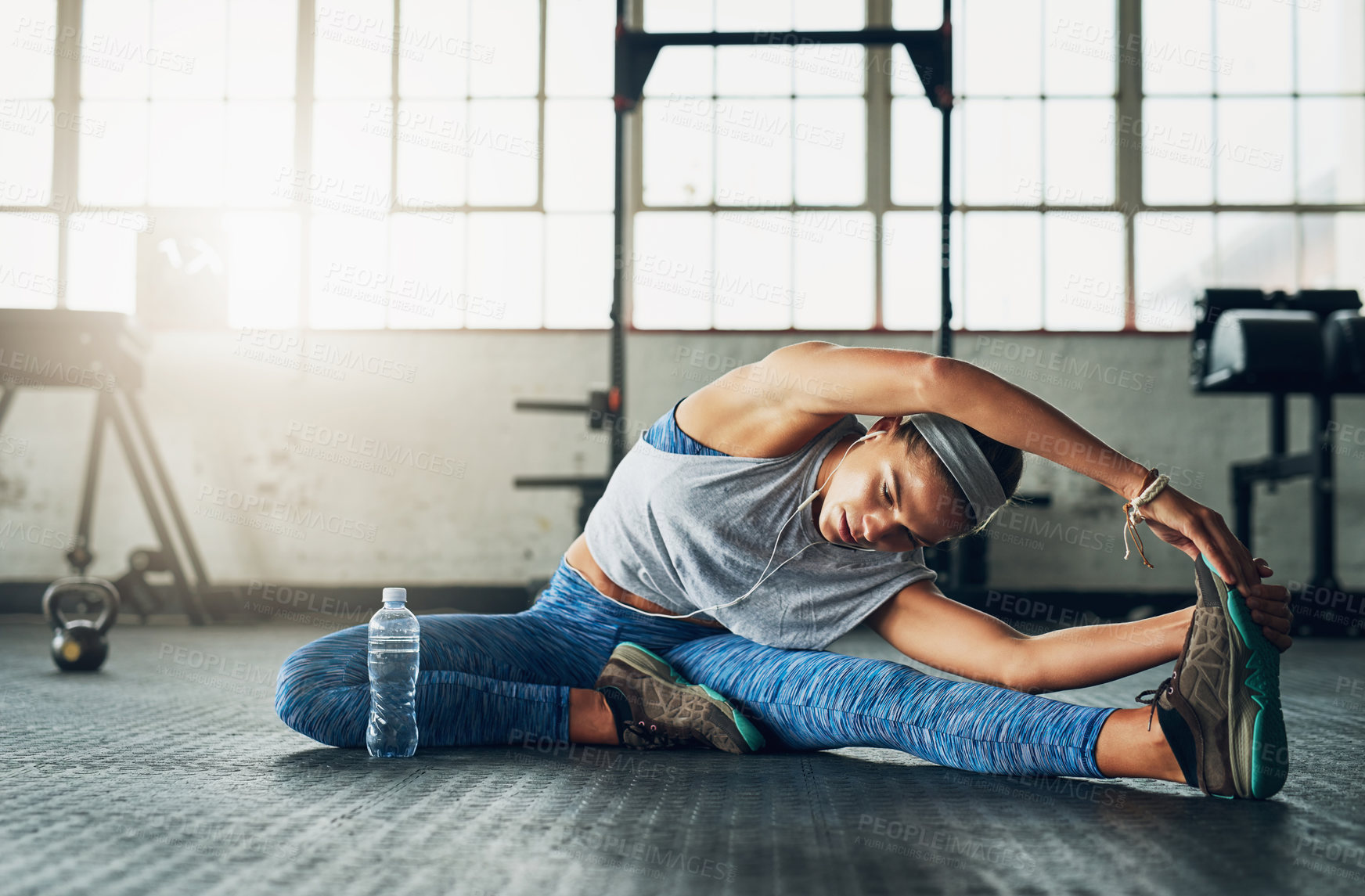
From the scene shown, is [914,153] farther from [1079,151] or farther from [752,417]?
[752,417]

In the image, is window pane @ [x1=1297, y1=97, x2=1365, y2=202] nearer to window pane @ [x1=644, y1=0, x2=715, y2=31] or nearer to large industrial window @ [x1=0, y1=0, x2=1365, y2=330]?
large industrial window @ [x1=0, y1=0, x2=1365, y2=330]

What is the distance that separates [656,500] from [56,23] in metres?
5.07

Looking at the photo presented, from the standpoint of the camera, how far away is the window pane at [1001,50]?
16.4 feet

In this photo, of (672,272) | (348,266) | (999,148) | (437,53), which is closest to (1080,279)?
(999,148)

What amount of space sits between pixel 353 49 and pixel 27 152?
1609mm

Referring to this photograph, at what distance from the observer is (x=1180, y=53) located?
5012 mm

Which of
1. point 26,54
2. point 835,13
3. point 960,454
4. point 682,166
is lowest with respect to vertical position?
point 960,454

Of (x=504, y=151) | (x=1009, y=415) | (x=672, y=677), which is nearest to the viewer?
(x=1009, y=415)

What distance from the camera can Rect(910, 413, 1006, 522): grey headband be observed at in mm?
1330

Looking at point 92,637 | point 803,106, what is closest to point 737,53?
point 803,106

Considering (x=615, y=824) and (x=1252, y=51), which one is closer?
(x=615, y=824)

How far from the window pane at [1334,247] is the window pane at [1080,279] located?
862 mm

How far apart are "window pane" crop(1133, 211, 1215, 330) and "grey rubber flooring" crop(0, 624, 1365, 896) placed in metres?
3.53

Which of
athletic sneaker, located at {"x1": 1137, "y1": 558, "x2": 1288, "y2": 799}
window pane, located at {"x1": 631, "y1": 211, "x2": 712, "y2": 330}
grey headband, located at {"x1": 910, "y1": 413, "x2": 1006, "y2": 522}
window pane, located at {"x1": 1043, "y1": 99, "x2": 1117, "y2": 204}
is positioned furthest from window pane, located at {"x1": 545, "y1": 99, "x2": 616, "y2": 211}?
athletic sneaker, located at {"x1": 1137, "y1": 558, "x2": 1288, "y2": 799}
